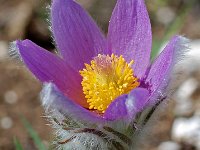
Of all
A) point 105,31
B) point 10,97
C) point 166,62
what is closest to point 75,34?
point 166,62

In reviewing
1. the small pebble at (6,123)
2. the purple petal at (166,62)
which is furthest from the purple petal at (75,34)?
the small pebble at (6,123)

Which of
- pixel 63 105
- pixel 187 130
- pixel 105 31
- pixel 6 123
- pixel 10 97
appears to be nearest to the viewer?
pixel 63 105

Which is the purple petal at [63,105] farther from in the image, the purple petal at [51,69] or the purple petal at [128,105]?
the purple petal at [51,69]

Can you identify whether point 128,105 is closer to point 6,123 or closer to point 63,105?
point 63,105

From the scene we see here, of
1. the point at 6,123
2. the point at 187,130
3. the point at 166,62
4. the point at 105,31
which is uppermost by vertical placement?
the point at 166,62

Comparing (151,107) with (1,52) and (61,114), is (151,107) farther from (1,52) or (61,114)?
(1,52)

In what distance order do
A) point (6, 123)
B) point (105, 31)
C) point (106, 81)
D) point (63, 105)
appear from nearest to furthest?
1. point (63, 105)
2. point (106, 81)
3. point (6, 123)
4. point (105, 31)
